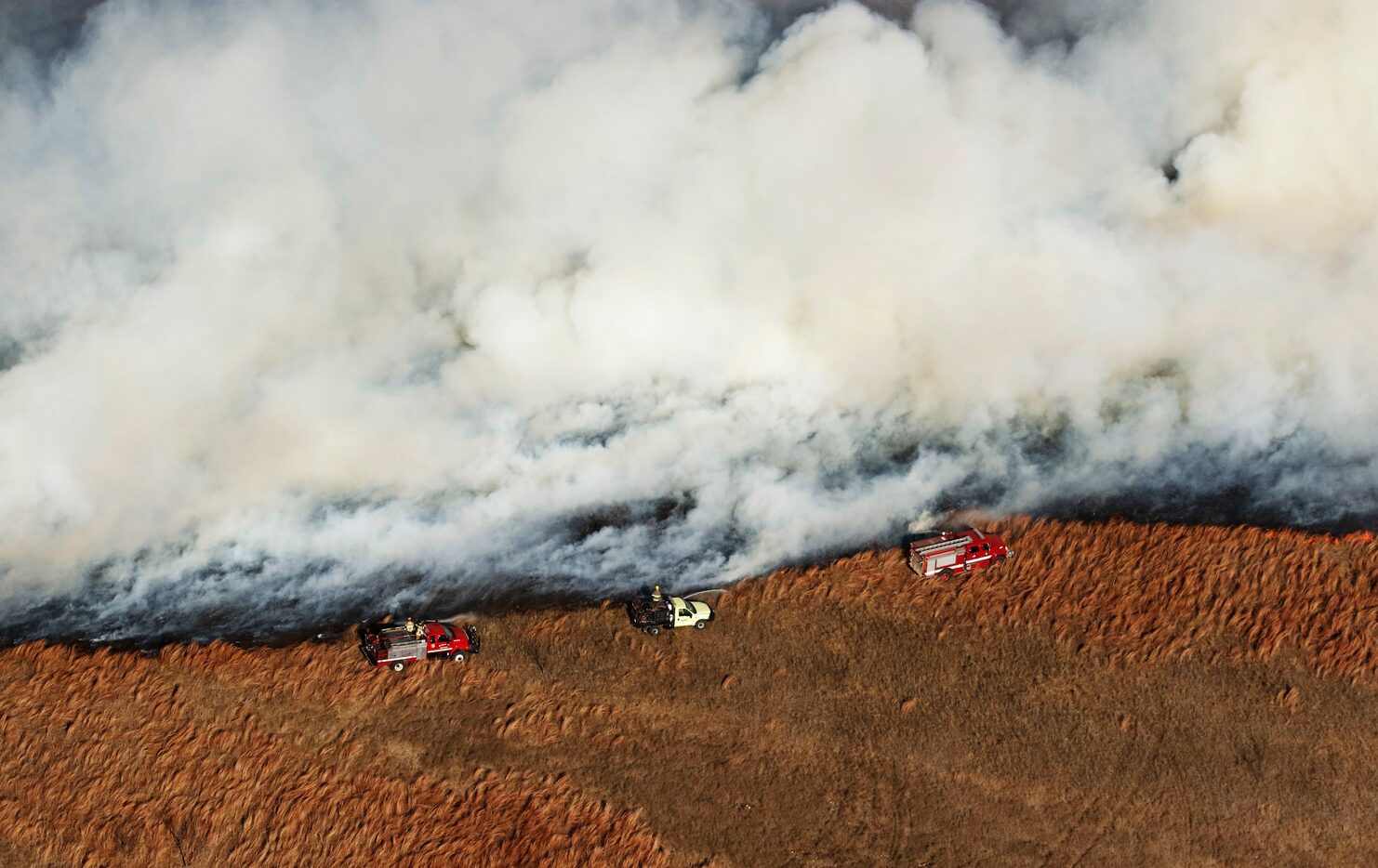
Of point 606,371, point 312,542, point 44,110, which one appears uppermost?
point 44,110

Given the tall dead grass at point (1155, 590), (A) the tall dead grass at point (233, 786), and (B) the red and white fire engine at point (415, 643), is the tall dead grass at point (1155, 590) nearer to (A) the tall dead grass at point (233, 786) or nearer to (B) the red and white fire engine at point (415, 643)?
(B) the red and white fire engine at point (415, 643)

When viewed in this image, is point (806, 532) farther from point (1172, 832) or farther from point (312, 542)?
point (312, 542)

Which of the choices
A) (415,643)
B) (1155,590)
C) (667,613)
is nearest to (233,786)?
(415,643)

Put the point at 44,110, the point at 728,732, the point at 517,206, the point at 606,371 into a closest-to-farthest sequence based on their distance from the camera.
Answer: the point at 728,732
the point at 606,371
the point at 517,206
the point at 44,110

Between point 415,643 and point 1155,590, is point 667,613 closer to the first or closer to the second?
point 415,643

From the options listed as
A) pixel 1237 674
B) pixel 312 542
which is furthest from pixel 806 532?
pixel 312 542

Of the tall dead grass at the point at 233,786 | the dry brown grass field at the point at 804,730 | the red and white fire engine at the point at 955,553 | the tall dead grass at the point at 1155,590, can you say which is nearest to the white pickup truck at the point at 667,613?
the dry brown grass field at the point at 804,730

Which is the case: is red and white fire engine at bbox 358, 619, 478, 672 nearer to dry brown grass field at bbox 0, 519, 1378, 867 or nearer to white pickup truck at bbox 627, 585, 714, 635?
dry brown grass field at bbox 0, 519, 1378, 867
